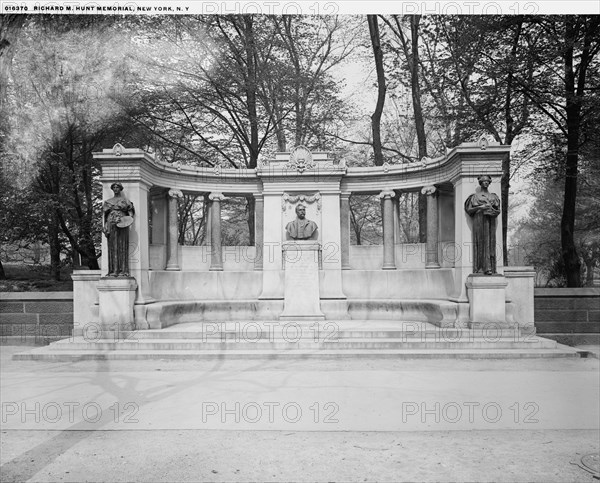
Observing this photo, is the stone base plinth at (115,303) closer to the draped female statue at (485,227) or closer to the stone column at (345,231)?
the stone column at (345,231)

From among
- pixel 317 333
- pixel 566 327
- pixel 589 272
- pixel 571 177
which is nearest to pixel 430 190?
pixel 571 177

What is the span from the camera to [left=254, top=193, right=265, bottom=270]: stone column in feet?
46.8

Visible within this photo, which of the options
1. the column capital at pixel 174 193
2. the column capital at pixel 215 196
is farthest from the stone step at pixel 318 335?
the column capital at pixel 215 196

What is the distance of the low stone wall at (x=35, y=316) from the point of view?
1173cm

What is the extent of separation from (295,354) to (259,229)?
240 inches

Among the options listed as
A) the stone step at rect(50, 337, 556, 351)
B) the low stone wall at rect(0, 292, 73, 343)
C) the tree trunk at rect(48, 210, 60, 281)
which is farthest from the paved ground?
the tree trunk at rect(48, 210, 60, 281)

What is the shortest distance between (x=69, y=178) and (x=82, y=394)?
11547 mm

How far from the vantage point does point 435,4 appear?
3469mm

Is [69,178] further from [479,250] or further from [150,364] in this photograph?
[479,250]

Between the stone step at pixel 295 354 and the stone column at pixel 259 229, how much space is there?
536 cm

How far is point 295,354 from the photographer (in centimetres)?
894

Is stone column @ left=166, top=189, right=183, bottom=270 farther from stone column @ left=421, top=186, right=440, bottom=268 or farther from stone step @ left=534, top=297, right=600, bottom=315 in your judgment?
stone step @ left=534, top=297, right=600, bottom=315

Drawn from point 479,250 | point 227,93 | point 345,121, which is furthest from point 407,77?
point 479,250

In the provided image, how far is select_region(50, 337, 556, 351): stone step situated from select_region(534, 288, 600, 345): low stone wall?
8.25ft
